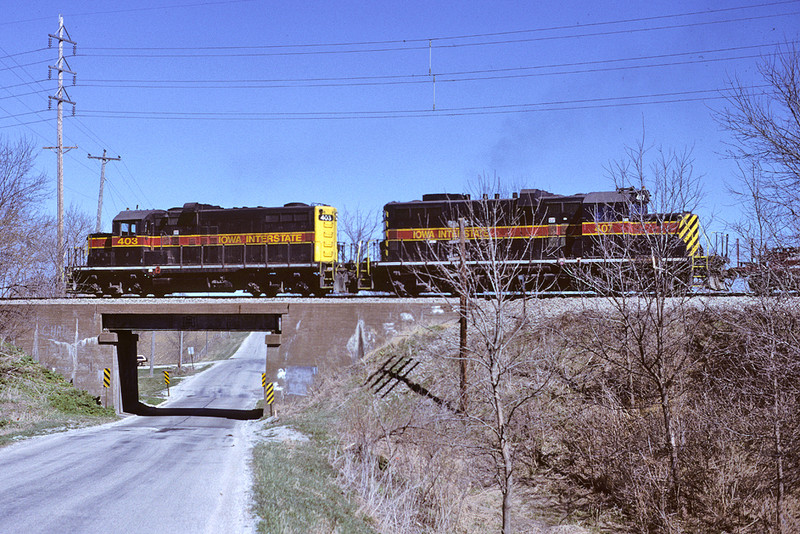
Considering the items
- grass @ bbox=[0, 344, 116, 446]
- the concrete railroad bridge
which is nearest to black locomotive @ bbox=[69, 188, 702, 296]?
the concrete railroad bridge

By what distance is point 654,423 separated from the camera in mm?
15852

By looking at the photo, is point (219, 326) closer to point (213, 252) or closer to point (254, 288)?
point (254, 288)

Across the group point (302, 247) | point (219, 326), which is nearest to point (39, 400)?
point (219, 326)

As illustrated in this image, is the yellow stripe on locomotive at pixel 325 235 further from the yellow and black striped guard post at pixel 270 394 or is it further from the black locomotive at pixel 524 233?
the yellow and black striped guard post at pixel 270 394

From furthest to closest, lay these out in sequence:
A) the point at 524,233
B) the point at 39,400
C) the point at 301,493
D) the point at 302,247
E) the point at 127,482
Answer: the point at 302,247, the point at 524,233, the point at 39,400, the point at 127,482, the point at 301,493

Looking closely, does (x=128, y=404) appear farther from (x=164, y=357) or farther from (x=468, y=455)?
(x=164, y=357)

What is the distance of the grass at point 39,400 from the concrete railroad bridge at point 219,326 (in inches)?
29.1

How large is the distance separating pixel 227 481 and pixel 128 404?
65.5ft

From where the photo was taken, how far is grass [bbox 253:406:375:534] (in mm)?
9562

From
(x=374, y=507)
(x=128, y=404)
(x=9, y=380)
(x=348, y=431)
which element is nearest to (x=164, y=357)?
(x=128, y=404)

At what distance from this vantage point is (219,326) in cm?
2667

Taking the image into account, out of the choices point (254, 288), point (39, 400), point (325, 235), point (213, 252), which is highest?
point (325, 235)

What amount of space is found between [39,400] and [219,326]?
744 centimetres

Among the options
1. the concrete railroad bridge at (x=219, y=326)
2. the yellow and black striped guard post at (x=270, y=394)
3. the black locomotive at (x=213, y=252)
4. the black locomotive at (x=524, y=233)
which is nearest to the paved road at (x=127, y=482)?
the yellow and black striped guard post at (x=270, y=394)
